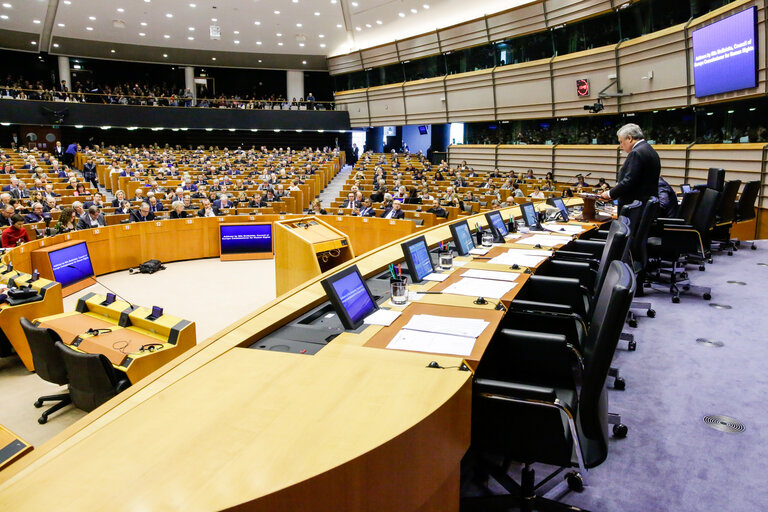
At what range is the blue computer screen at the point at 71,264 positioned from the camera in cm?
685

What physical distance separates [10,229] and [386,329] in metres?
7.17

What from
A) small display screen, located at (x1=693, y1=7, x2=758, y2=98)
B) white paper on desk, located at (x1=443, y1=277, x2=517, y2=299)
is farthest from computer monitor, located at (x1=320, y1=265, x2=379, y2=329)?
small display screen, located at (x1=693, y1=7, x2=758, y2=98)

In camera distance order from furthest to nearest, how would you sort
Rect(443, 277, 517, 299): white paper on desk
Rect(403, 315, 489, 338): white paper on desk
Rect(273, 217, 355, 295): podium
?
Rect(273, 217, 355, 295): podium
Rect(443, 277, 517, 299): white paper on desk
Rect(403, 315, 489, 338): white paper on desk

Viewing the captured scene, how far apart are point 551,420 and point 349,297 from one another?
101 centimetres

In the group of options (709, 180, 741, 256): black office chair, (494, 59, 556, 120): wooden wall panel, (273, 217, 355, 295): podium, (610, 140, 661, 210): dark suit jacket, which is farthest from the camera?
(494, 59, 556, 120): wooden wall panel

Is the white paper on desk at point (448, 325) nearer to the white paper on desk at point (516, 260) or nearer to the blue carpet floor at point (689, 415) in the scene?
the blue carpet floor at point (689, 415)

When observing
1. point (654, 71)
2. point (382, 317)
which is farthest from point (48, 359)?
Answer: point (654, 71)

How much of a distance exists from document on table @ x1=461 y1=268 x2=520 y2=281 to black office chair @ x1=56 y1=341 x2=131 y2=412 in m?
2.44

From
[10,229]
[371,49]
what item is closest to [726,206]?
[10,229]

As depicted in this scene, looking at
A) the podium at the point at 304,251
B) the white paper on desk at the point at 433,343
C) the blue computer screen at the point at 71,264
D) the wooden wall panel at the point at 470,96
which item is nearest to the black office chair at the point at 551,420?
the white paper on desk at the point at 433,343

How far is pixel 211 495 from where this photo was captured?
1.01m

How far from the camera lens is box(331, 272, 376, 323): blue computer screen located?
228 cm

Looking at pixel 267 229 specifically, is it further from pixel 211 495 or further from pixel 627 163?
pixel 211 495

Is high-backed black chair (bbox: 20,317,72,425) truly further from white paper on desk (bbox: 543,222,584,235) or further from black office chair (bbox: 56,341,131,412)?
white paper on desk (bbox: 543,222,584,235)
